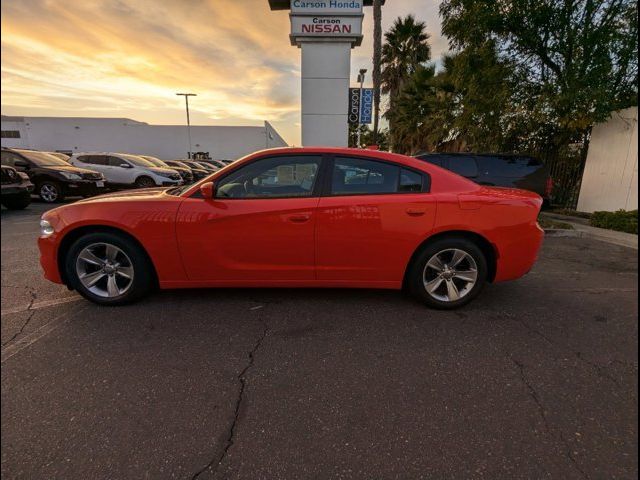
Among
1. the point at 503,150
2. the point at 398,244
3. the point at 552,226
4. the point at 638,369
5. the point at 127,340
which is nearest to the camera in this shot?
the point at 638,369

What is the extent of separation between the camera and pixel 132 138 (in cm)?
4266

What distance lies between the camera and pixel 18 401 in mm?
1939

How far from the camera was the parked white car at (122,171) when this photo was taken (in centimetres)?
1278

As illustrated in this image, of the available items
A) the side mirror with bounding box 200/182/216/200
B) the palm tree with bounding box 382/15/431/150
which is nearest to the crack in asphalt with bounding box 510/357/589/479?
the side mirror with bounding box 200/182/216/200

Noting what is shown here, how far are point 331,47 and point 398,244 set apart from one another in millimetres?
9686

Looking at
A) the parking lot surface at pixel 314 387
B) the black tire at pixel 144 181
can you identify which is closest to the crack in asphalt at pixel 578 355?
the parking lot surface at pixel 314 387

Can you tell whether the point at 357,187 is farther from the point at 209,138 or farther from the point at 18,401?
the point at 209,138

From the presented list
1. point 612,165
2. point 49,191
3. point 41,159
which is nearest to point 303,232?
point 612,165

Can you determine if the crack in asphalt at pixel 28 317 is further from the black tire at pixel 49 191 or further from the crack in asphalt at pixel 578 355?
the black tire at pixel 49 191

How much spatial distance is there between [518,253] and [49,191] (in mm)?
11883

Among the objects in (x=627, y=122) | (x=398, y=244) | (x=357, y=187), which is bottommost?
(x=398, y=244)

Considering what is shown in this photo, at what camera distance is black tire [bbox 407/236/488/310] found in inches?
126

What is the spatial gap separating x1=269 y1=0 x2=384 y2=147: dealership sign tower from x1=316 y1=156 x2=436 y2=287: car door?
8068mm

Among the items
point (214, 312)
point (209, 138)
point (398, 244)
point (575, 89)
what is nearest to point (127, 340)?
point (214, 312)
